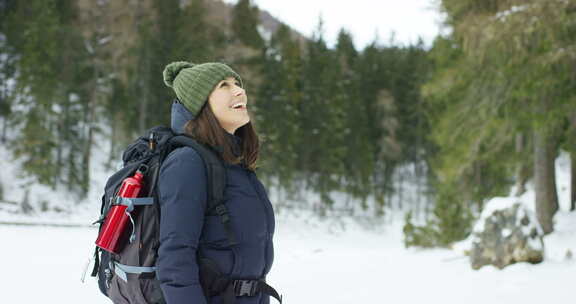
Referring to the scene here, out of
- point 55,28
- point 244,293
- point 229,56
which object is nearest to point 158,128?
point 244,293

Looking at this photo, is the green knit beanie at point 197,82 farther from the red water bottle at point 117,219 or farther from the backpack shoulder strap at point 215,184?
the red water bottle at point 117,219

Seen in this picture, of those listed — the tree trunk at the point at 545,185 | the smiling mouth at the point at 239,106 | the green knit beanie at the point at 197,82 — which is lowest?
the tree trunk at the point at 545,185

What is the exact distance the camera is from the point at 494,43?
9.86 meters

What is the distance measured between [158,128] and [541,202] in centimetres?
1174

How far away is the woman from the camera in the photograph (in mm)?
1912

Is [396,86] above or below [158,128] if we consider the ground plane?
above

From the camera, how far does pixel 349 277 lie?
964 cm

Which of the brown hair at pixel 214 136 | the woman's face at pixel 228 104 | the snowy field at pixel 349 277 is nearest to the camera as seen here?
the brown hair at pixel 214 136

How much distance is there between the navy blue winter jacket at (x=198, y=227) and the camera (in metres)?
1.90

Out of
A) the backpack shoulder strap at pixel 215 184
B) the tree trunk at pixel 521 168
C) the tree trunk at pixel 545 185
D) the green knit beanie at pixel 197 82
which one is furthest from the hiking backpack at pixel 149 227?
the tree trunk at pixel 521 168

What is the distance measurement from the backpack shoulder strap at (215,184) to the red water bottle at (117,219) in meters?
0.26

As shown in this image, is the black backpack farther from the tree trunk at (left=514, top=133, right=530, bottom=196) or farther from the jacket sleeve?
the tree trunk at (left=514, top=133, right=530, bottom=196)

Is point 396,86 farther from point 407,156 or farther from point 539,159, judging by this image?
point 539,159

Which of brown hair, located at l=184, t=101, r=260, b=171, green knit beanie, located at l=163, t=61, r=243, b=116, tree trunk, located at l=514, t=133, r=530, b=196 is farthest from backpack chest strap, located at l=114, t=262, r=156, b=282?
tree trunk, located at l=514, t=133, r=530, b=196
